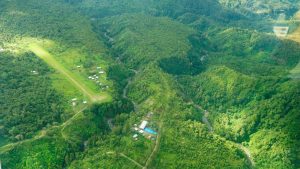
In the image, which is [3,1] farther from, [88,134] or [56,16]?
[88,134]

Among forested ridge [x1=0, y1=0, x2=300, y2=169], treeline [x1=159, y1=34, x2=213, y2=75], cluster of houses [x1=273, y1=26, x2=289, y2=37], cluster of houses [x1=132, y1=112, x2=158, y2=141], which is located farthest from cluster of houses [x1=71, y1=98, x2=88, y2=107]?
cluster of houses [x1=273, y1=26, x2=289, y2=37]

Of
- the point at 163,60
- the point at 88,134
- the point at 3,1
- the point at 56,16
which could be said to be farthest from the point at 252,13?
the point at 88,134

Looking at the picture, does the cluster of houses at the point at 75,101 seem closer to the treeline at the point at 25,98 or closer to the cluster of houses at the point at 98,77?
the treeline at the point at 25,98

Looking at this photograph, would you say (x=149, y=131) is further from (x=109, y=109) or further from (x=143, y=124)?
(x=109, y=109)

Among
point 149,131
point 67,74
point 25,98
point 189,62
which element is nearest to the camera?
point 149,131

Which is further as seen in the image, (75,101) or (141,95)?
(141,95)

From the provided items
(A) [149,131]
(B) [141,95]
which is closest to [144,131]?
(A) [149,131]
